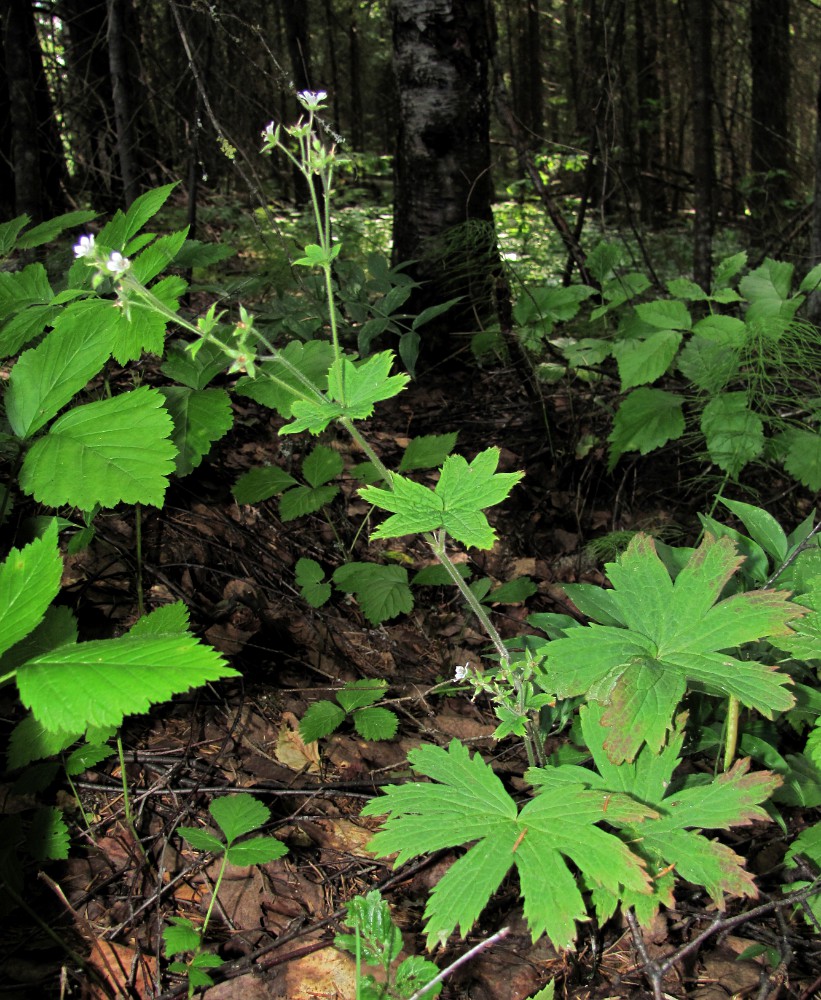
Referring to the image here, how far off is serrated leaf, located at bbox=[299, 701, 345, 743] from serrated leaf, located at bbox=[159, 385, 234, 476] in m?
0.74

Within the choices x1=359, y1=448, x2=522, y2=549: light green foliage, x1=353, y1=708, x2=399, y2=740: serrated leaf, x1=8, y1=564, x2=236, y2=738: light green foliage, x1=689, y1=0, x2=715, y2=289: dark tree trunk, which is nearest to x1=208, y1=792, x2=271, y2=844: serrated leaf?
x1=353, y1=708, x2=399, y2=740: serrated leaf

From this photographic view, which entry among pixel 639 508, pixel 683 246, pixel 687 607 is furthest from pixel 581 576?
pixel 683 246

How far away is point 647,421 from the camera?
109 inches

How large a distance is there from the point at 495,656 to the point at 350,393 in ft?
2.60

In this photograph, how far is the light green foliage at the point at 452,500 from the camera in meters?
1.28

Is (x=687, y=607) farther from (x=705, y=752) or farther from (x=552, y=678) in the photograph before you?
(x=705, y=752)

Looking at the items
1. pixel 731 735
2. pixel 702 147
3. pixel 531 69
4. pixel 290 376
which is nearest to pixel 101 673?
pixel 290 376

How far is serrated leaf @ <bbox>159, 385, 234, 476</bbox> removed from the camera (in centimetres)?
198

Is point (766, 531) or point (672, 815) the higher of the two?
point (766, 531)

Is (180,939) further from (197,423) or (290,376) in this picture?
(290,376)

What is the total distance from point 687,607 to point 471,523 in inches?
20.1

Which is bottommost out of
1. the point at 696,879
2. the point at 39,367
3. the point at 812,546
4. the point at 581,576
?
the point at 581,576

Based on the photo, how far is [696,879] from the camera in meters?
1.27

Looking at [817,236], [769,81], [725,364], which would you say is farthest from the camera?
[769,81]
